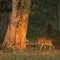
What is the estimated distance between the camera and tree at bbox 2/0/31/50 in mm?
18781

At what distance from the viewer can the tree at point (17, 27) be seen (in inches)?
739

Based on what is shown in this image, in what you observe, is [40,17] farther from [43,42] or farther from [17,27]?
[17,27]

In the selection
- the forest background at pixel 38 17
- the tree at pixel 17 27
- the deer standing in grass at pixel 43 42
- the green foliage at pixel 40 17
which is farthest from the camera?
the green foliage at pixel 40 17

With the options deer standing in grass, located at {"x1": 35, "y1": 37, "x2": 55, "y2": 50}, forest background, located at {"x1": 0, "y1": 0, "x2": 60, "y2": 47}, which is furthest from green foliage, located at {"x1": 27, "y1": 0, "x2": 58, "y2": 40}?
deer standing in grass, located at {"x1": 35, "y1": 37, "x2": 55, "y2": 50}

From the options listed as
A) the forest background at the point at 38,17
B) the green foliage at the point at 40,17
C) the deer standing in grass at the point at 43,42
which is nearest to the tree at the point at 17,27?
the deer standing in grass at the point at 43,42

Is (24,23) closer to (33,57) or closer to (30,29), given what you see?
(33,57)

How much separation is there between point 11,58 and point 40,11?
1394 centimetres

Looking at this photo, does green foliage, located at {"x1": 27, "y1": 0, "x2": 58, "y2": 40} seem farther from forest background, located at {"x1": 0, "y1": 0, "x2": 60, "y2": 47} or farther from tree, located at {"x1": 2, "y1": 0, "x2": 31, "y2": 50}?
tree, located at {"x1": 2, "y1": 0, "x2": 31, "y2": 50}

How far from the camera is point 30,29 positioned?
86.3 ft

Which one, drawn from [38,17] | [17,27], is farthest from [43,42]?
[38,17]

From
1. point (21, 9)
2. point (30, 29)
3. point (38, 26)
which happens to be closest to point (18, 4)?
point (21, 9)

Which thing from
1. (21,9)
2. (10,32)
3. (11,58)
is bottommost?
(11,58)

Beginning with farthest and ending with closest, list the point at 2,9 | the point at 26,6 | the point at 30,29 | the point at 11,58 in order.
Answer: the point at 30,29 < the point at 2,9 < the point at 26,6 < the point at 11,58

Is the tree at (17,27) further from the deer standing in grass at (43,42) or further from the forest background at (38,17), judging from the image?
the forest background at (38,17)
